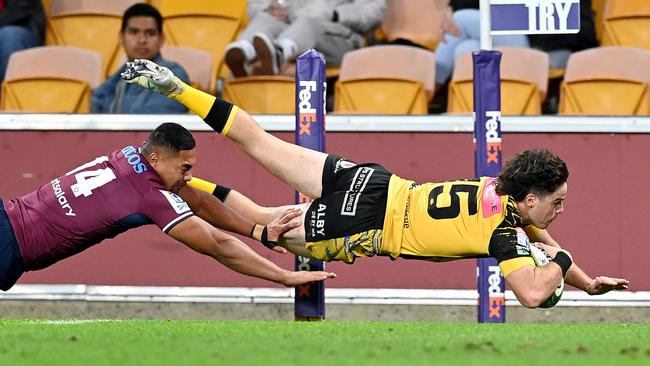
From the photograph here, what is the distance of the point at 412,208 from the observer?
8.70 m

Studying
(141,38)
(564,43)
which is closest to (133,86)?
(141,38)

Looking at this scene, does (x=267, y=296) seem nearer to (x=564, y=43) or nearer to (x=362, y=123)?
(x=362, y=123)

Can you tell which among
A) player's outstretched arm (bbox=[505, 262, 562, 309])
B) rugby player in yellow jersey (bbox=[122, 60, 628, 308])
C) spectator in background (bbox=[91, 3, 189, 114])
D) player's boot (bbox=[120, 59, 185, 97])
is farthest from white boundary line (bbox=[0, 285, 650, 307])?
player's outstretched arm (bbox=[505, 262, 562, 309])

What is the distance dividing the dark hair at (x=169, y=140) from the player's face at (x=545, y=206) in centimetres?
212

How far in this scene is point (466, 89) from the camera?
12.1 metres

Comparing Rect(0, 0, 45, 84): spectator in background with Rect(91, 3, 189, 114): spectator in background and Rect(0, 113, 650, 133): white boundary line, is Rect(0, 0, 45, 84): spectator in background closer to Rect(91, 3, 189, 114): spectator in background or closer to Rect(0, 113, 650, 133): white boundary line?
Rect(91, 3, 189, 114): spectator in background

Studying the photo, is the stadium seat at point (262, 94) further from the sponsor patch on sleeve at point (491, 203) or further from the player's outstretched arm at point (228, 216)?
the sponsor patch on sleeve at point (491, 203)

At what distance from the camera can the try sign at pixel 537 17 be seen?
31.6ft

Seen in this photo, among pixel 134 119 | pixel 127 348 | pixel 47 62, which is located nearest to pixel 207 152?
pixel 134 119

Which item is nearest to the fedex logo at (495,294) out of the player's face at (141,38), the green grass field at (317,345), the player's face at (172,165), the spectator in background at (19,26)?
the green grass field at (317,345)

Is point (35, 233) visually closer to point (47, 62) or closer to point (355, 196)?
point (355, 196)

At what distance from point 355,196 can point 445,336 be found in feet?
5.57

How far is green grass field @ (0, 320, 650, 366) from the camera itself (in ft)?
20.4

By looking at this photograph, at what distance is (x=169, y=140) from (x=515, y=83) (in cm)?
416
